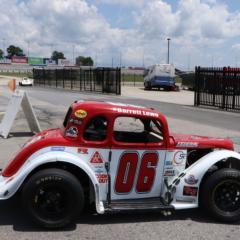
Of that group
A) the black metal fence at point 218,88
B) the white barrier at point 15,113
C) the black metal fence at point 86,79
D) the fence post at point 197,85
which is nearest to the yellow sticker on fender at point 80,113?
the white barrier at point 15,113

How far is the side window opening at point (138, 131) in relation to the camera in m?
5.93

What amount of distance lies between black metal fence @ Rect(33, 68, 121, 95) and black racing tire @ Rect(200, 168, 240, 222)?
3254 centimetres

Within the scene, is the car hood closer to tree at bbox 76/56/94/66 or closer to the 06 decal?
the 06 decal

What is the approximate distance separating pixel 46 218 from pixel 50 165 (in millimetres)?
572

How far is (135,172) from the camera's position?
18.8 feet

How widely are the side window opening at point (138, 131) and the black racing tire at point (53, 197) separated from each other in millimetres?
874

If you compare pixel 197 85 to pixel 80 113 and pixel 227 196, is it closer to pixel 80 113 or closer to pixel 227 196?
pixel 227 196

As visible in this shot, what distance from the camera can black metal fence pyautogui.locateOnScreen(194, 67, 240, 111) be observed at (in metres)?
23.5

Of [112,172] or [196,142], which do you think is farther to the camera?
[196,142]

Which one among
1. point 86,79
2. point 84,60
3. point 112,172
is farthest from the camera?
point 84,60

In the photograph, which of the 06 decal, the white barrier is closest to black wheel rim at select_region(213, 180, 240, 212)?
the 06 decal

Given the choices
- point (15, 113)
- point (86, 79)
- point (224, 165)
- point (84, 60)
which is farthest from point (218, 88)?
point (84, 60)

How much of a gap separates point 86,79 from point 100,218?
4093cm

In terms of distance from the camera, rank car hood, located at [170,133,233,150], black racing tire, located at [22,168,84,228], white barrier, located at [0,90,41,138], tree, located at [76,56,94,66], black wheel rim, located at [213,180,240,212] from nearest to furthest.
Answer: black racing tire, located at [22,168,84,228] → black wheel rim, located at [213,180,240,212] → car hood, located at [170,133,233,150] → white barrier, located at [0,90,41,138] → tree, located at [76,56,94,66]
